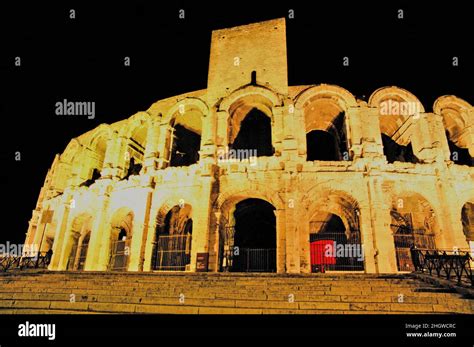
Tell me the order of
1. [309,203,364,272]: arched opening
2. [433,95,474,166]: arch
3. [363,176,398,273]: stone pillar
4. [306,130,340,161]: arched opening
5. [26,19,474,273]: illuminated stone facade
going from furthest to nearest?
[306,130,340,161]: arched opening, [433,95,474,166]: arch, [309,203,364,272]: arched opening, [26,19,474,273]: illuminated stone facade, [363,176,398,273]: stone pillar

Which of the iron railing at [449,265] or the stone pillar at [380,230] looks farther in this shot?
the stone pillar at [380,230]

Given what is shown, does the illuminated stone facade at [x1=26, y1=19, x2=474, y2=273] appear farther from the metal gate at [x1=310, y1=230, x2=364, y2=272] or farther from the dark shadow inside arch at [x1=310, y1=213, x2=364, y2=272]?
the metal gate at [x1=310, y1=230, x2=364, y2=272]

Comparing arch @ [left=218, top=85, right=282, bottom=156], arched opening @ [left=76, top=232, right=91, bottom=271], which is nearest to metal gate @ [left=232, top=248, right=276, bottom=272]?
arch @ [left=218, top=85, right=282, bottom=156]

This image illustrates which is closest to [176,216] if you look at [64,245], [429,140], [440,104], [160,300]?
[64,245]

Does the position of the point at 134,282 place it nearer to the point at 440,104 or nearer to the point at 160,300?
the point at 160,300

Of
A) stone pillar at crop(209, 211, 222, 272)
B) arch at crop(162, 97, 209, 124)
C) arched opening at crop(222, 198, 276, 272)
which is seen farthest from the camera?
arch at crop(162, 97, 209, 124)

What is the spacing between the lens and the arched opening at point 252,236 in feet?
54.8

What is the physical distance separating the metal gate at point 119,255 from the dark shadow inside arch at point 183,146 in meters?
5.50

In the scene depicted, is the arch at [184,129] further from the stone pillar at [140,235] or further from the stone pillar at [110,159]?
the stone pillar at [110,159]

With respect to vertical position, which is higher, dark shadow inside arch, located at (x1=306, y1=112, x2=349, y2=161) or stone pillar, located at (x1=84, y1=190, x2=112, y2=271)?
dark shadow inside arch, located at (x1=306, y1=112, x2=349, y2=161)

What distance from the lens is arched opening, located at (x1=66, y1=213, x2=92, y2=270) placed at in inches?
738

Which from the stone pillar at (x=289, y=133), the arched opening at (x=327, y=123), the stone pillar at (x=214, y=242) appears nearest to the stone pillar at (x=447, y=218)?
the arched opening at (x=327, y=123)
